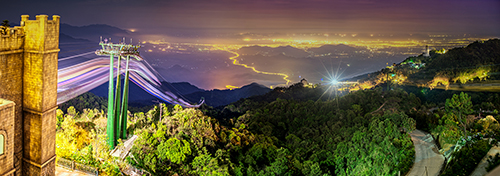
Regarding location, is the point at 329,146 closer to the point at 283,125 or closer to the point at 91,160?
the point at 283,125

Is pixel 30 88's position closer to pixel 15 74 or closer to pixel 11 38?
pixel 15 74

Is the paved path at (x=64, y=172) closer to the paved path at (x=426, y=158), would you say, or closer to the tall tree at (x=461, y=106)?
the paved path at (x=426, y=158)

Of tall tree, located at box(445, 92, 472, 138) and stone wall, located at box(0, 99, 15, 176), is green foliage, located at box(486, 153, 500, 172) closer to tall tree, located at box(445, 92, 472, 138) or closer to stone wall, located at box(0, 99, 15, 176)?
tall tree, located at box(445, 92, 472, 138)

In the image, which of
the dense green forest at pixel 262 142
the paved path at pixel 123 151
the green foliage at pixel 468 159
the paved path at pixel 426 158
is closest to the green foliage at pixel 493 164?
the green foliage at pixel 468 159

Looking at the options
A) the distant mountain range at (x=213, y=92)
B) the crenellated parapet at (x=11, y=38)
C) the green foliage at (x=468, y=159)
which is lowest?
the distant mountain range at (x=213, y=92)

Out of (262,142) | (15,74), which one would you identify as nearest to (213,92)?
(262,142)

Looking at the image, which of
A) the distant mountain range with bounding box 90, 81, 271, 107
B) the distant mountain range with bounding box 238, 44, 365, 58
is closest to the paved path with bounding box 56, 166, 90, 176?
the distant mountain range with bounding box 90, 81, 271, 107
